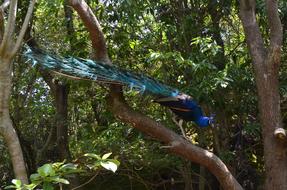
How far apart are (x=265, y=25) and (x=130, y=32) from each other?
56.5 inches

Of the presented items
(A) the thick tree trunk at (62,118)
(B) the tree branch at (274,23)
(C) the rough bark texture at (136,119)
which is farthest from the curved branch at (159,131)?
(A) the thick tree trunk at (62,118)

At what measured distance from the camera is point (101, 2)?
504 centimetres

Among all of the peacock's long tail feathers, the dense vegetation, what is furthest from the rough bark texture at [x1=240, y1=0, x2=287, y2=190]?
the peacock's long tail feathers

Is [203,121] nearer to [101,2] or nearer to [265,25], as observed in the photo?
[265,25]

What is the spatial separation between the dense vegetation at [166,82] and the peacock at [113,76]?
A: 312 millimetres

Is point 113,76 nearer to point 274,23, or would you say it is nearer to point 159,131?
point 159,131

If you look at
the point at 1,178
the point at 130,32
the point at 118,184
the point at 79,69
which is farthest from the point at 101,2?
the point at 1,178

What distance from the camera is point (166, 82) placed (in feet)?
15.8

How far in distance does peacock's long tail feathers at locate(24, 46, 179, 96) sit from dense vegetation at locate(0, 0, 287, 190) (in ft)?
1.29

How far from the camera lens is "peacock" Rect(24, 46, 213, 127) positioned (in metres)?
3.33

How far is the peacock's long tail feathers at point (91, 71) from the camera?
332 cm

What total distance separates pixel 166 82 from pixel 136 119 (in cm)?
135

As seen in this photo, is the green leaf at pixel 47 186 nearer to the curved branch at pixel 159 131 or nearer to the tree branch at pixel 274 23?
the curved branch at pixel 159 131

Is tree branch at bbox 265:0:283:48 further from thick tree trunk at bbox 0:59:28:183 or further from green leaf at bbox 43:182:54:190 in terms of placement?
green leaf at bbox 43:182:54:190
